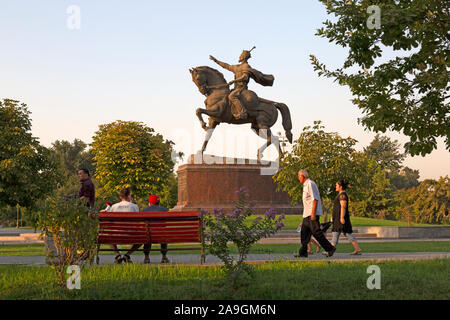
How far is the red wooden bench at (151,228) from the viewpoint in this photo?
10.6m

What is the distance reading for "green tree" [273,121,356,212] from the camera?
1101 inches

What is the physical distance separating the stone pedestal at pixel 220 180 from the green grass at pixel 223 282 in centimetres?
2114

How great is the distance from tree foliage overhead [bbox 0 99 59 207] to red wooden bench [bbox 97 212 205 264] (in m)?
17.4

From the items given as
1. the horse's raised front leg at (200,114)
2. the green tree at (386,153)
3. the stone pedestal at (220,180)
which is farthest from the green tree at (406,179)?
the horse's raised front leg at (200,114)

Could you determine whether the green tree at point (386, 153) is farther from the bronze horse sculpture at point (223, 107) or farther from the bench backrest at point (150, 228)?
the bench backrest at point (150, 228)

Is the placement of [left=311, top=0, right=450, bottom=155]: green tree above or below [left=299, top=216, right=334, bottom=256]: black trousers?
above

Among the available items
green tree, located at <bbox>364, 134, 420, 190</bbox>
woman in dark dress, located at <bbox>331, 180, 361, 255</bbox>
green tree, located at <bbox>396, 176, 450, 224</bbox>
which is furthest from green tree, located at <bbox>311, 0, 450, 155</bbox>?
green tree, located at <bbox>364, 134, 420, 190</bbox>

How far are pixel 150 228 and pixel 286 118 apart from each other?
2133 cm

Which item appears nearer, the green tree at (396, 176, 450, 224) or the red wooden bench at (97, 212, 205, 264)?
the red wooden bench at (97, 212, 205, 264)

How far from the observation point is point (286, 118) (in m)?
31.2

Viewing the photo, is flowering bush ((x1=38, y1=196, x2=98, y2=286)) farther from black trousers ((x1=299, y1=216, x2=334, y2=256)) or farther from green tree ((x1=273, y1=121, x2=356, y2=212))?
green tree ((x1=273, y1=121, x2=356, y2=212))

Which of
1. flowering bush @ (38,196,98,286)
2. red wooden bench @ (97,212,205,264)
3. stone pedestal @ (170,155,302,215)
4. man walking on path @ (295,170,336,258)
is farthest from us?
stone pedestal @ (170,155,302,215)

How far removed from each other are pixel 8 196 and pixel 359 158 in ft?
58.5
